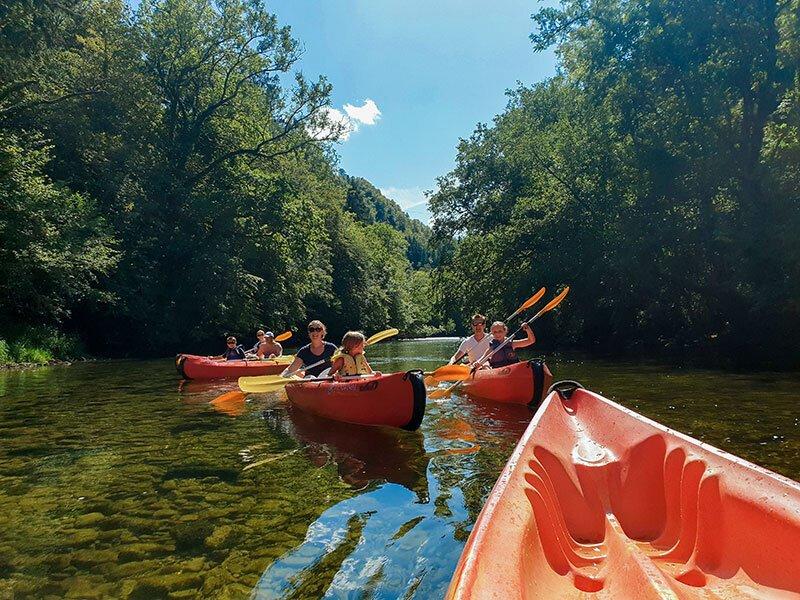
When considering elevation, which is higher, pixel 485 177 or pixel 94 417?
pixel 485 177

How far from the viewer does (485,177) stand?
91.5 ft

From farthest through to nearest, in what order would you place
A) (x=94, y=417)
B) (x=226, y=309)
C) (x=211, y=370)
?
1. (x=226, y=309)
2. (x=211, y=370)
3. (x=94, y=417)

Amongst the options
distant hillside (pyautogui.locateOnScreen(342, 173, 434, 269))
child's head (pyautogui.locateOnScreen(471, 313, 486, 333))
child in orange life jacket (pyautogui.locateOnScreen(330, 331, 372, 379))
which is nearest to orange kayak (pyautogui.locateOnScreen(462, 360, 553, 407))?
child's head (pyautogui.locateOnScreen(471, 313, 486, 333))

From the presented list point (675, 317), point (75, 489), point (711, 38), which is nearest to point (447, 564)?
point (75, 489)

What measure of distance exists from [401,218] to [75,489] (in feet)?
463

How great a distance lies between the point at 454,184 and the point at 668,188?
42.7 feet

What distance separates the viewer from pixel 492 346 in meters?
9.29

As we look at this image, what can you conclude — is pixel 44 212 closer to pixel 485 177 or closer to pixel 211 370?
pixel 211 370

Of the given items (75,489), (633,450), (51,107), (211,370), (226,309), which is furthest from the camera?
(226,309)

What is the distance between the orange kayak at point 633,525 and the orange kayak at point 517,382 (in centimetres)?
398

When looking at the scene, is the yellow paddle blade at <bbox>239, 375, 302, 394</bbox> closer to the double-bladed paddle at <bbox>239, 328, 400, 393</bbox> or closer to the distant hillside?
the double-bladed paddle at <bbox>239, 328, 400, 393</bbox>

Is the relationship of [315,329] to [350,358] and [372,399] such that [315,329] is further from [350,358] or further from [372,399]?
[372,399]

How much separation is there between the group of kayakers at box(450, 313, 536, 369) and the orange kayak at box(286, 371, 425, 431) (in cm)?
276

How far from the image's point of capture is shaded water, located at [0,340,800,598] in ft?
9.61
